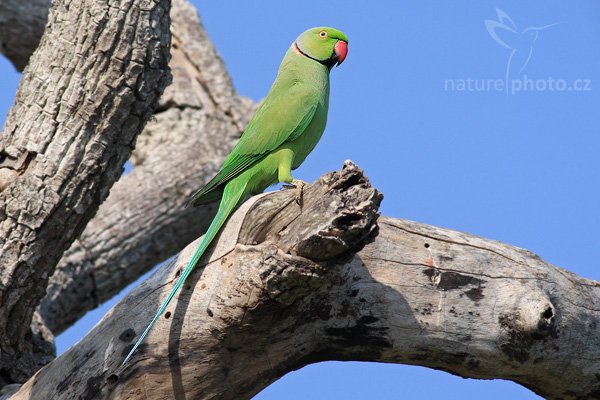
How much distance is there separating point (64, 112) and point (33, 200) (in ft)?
1.63

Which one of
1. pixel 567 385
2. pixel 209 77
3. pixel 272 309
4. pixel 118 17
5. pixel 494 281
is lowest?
pixel 272 309

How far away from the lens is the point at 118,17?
14.0 ft

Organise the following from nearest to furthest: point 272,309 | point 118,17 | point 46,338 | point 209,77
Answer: point 272,309 → point 118,17 → point 46,338 → point 209,77

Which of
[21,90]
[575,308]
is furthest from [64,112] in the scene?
[575,308]

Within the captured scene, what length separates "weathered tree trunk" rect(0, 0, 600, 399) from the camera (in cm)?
332

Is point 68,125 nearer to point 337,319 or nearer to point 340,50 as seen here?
point 337,319

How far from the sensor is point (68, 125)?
427cm

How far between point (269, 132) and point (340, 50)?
1.15m

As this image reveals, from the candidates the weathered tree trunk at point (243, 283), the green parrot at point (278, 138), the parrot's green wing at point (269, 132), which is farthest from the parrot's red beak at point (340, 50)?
the weathered tree trunk at point (243, 283)

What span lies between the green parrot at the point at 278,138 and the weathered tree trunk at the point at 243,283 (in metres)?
0.57

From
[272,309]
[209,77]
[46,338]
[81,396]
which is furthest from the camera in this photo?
[209,77]

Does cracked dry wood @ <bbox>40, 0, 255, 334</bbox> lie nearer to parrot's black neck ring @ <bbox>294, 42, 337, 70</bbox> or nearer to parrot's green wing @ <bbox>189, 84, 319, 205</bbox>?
parrot's black neck ring @ <bbox>294, 42, 337, 70</bbox>

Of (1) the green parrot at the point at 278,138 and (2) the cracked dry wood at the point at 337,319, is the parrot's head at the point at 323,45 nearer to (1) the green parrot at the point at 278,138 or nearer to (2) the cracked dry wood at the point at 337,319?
(1) the green parrot at the point at 278,138

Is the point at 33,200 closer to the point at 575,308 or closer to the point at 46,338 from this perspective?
the point at 46,338
